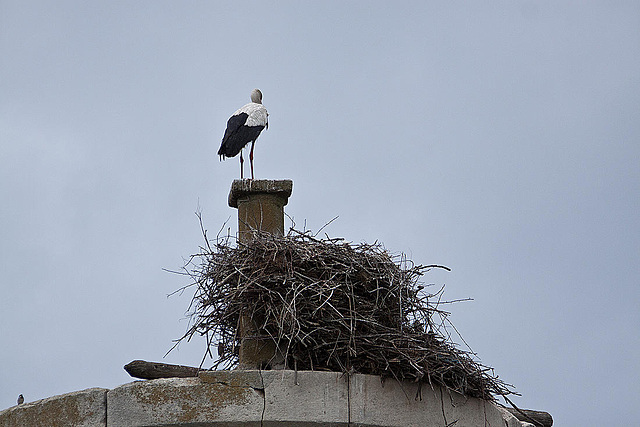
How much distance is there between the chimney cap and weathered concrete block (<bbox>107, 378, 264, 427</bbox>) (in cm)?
188

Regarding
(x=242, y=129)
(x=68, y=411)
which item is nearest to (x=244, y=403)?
(x=68, y=411)

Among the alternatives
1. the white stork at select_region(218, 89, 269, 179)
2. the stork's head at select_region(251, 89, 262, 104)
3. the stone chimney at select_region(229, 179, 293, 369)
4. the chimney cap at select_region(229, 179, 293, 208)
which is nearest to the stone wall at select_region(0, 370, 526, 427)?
the stone chimney at select_region(229, 179, 293, 369)

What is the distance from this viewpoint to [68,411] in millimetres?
6469

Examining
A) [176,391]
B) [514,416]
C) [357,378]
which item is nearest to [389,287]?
[357,378]

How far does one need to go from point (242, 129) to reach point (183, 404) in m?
3.70

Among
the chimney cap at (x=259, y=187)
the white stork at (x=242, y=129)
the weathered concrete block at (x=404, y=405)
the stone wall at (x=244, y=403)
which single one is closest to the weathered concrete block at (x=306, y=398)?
the stone wall at (x=244, y=403)

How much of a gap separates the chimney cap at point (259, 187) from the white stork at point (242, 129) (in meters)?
1.55

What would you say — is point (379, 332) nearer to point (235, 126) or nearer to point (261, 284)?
point (261, 284)

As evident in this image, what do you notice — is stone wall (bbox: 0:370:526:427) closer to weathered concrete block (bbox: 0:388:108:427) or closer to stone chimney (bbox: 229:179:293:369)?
weathered concrete block (bbox: 0:388:108:427)

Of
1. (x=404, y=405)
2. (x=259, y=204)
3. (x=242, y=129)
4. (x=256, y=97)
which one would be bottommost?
(x=404, y=405)

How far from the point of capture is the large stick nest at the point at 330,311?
262 inches

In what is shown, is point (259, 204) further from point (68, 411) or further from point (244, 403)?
point (68, 411)

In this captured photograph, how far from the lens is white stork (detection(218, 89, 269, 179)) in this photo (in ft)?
30.3

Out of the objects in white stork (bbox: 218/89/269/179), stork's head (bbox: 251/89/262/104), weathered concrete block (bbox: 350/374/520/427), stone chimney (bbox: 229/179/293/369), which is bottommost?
weathered concrete block (bbox: 350/374/520/427)
